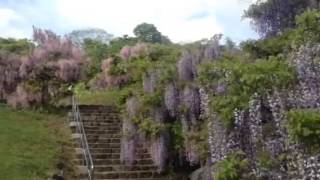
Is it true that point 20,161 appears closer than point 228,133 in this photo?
No

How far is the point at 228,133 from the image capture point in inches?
312

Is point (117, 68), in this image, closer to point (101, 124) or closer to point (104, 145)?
point (101, 124)

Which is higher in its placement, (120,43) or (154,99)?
(120,43)

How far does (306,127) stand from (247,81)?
1468 mm

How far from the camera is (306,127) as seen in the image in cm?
620

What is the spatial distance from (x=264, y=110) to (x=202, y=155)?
2.57m

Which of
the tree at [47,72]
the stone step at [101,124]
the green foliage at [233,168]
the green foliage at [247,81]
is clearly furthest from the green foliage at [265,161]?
the tree at [47,72]

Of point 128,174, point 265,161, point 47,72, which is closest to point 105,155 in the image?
point 128,174

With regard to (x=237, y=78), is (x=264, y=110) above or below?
below

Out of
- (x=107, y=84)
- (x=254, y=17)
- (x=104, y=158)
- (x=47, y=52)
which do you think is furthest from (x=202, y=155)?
(x=107, y=84)

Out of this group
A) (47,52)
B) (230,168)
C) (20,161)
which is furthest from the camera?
(47,52)

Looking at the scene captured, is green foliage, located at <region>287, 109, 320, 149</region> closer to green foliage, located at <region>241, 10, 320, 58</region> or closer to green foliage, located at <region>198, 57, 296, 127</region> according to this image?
green foliage, located at <region>198, 57, 296, 127</region>

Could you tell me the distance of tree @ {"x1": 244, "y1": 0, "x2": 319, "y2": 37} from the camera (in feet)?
34.6

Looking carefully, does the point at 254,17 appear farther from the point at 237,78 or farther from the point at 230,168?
the point at 230,168
